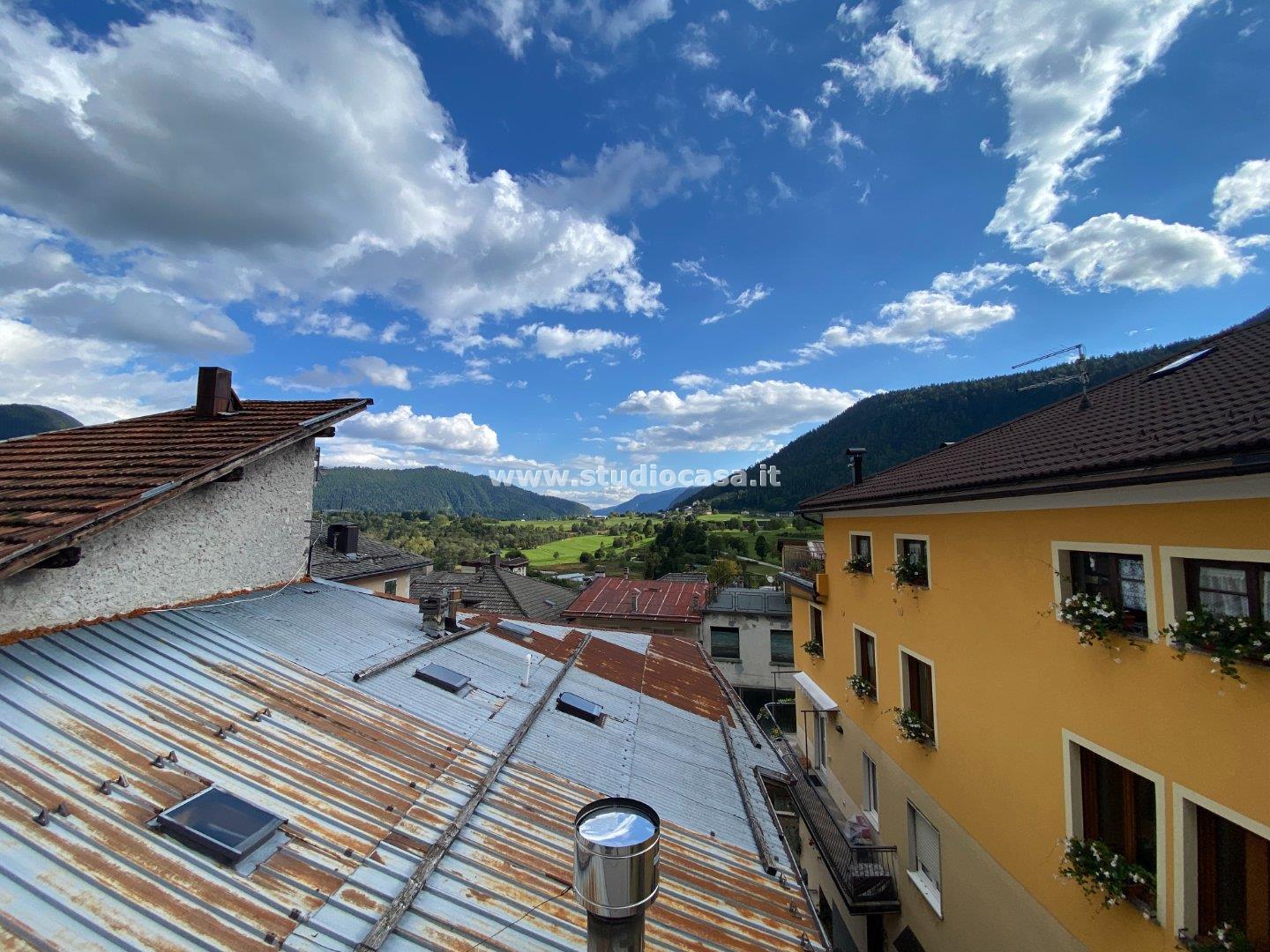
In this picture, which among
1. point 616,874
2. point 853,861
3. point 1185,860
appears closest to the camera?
point 616,874

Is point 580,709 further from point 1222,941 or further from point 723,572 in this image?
point 723,572

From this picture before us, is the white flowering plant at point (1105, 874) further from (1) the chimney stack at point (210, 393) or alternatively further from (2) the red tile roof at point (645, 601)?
(2) the red tile roof at point (645, 601)

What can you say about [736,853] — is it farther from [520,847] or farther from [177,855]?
[177,855]

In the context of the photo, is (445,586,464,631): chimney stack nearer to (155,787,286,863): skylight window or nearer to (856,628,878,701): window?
(155,787,286,863): skylight window

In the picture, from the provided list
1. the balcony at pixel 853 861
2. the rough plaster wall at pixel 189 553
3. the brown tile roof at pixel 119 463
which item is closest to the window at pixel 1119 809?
the balcony at pixel 853 861

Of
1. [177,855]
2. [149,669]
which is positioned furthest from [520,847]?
[149,669]

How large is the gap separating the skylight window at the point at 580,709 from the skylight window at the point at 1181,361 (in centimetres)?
990

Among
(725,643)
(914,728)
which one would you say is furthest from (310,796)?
(725,643)

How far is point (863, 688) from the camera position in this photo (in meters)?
12.2

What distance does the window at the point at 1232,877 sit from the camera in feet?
14.4

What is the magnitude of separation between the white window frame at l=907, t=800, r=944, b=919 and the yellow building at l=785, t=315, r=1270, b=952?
0.04 metres

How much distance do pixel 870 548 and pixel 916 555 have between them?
2.35 meters

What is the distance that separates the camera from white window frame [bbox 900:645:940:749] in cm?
930

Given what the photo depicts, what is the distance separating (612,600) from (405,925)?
2763 centimetres
